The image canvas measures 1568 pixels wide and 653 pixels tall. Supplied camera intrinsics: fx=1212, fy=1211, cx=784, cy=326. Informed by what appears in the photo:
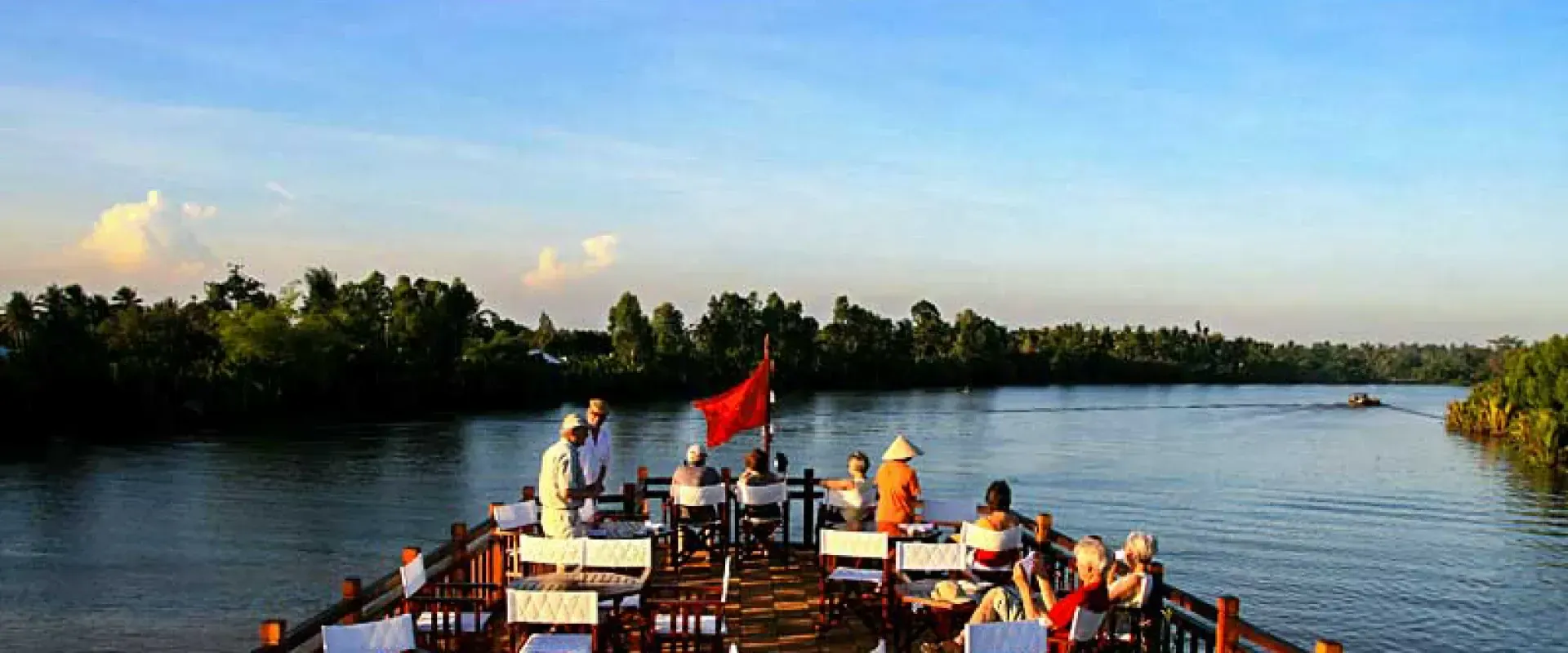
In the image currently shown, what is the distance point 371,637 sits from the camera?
570 centimetres

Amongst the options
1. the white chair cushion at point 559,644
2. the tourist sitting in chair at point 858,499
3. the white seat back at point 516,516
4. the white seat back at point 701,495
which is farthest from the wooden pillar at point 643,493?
the white chair cushion at point 559,644

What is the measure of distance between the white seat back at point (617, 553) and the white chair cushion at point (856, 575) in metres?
1.59

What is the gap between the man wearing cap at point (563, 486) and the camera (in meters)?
8.01

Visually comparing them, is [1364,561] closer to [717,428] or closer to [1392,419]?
[717,428]

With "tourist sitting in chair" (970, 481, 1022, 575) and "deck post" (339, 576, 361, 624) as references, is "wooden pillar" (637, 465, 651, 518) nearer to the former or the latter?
"tourist sitting in chair" (970, 481, 1022, 575)

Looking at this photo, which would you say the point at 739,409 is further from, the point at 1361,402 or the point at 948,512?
the point at 1361,402

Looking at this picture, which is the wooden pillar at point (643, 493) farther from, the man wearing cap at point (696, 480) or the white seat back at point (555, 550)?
the white seat back at point (555, 550)

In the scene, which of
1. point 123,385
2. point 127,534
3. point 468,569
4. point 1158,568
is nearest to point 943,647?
point 1158,568

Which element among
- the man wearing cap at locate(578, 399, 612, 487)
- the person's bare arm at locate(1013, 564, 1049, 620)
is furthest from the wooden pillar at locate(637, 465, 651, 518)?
the person's bare arm at locate(1013, 564, 1049, 620)

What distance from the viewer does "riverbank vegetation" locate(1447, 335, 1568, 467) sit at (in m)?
45.5

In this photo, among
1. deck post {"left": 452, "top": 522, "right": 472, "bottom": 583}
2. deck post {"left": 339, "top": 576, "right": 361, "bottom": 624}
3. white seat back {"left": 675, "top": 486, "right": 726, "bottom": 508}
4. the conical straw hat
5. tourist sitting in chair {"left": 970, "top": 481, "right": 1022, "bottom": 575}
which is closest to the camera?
deck post {"left": 339, "top": 576, "right": 361, "bottom": 624}

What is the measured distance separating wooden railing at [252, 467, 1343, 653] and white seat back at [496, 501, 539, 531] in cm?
18

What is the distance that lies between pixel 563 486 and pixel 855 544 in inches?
77.5

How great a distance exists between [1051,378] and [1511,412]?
6137cm
